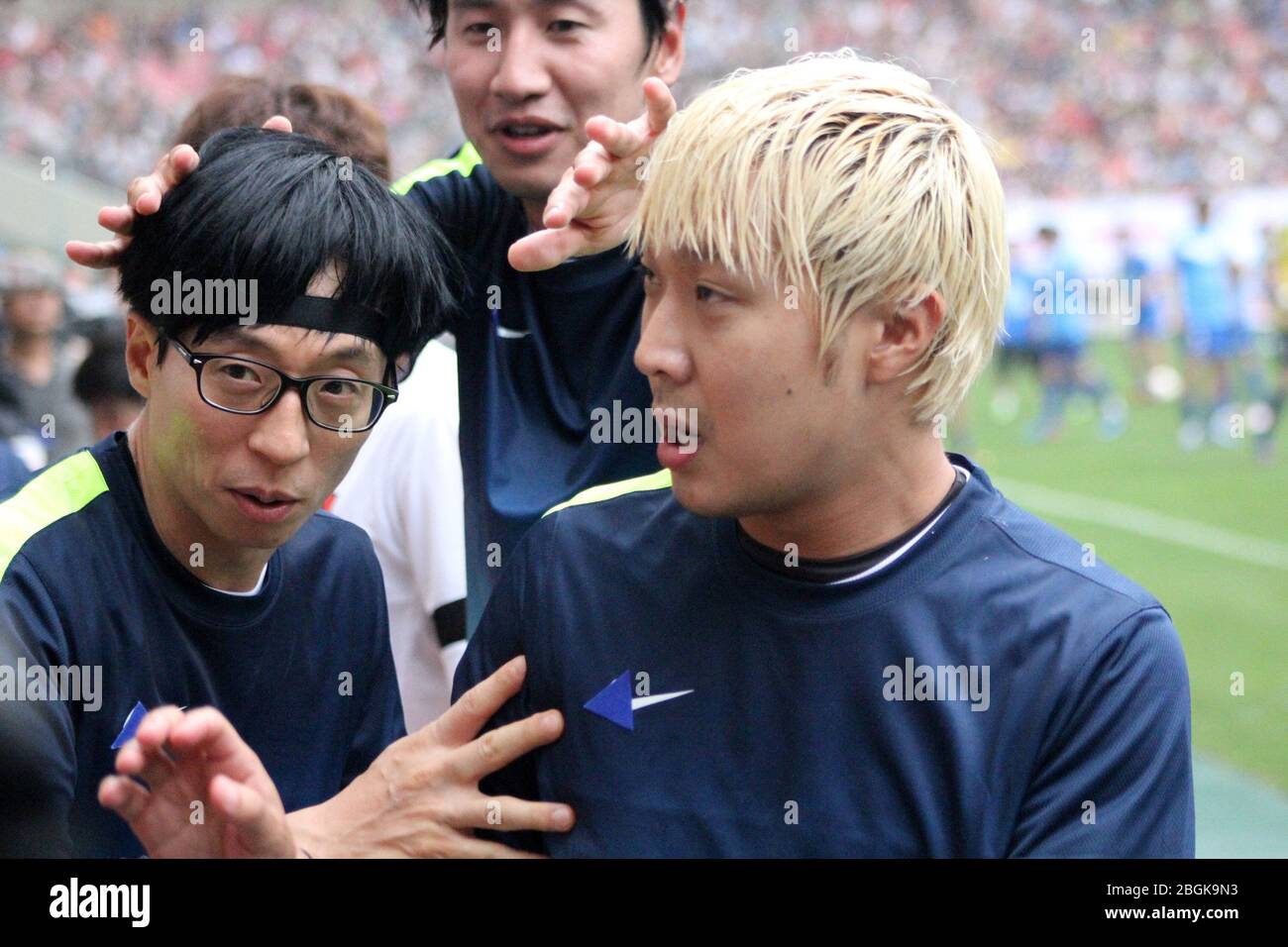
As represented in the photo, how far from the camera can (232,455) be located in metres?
2.18

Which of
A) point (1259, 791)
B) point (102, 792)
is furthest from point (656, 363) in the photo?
point (1259, 791)

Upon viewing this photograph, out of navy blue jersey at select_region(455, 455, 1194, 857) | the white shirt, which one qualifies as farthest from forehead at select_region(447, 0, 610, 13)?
navy blue jersey at select_region(455, 455, 1194, 857)

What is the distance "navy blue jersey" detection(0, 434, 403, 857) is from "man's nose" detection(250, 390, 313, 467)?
0.24 meters

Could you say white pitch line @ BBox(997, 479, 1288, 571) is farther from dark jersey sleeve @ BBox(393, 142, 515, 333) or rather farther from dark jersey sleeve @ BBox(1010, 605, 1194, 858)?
dark jersey sleeve @ BBox(1010, 605, 1194, 858)

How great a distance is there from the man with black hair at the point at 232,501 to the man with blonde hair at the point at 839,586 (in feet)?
0.77

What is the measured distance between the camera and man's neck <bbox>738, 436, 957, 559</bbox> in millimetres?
1960

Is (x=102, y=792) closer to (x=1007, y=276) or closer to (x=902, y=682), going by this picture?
(x=902, y=682)

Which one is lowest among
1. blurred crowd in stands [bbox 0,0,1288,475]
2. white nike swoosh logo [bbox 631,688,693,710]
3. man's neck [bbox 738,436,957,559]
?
white nike swoosh logo [bbox 631,688,693,710]

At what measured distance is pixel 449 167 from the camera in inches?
124

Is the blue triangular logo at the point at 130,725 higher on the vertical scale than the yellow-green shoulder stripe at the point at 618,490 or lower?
lower

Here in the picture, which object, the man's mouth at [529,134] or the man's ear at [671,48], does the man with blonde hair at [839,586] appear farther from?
the man's ear at [671,48]

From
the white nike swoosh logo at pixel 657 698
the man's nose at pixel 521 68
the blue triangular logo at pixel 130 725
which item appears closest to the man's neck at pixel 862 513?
the white nike swoosh logo at pixel 657 698

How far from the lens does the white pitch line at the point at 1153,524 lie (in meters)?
10.4
